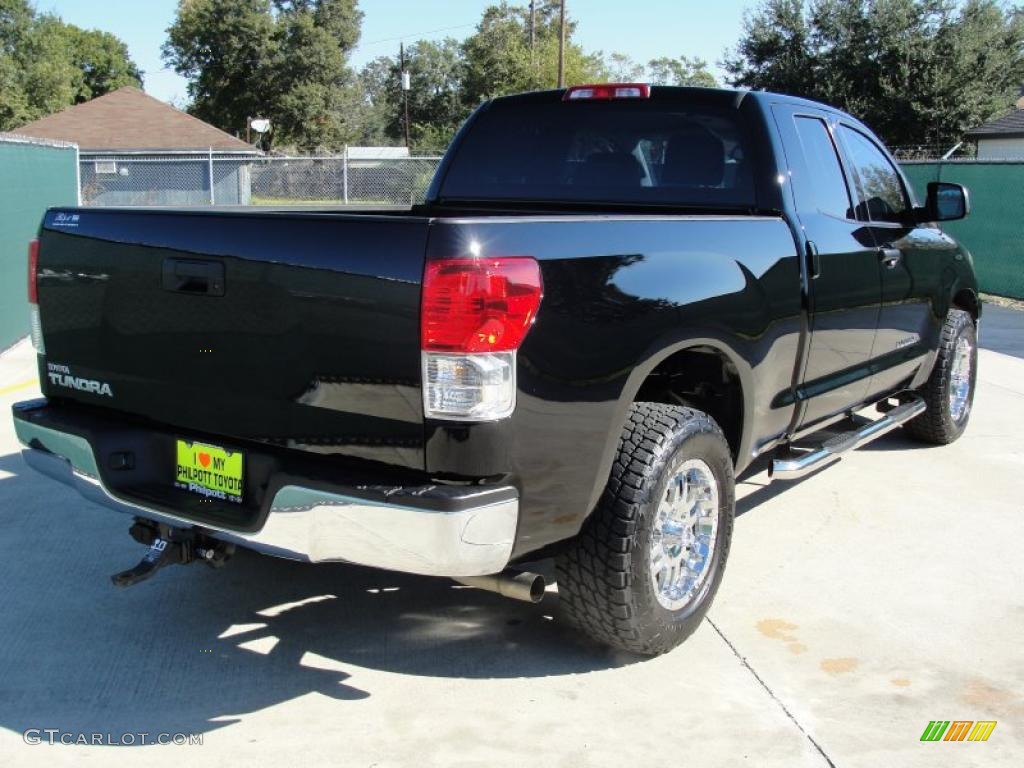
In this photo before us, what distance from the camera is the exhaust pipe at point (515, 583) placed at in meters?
3.26

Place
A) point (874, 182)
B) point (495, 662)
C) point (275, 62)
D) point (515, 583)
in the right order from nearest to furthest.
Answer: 1. point (515, 583)
2. point (495, 662)
3. point (874, 182)
4. point (275, 62)

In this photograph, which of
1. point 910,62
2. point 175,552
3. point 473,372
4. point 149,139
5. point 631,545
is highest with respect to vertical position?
point 910,62

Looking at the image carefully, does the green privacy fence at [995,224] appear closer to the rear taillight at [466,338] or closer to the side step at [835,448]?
the side step at [835,448]

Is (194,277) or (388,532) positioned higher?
(194,277)

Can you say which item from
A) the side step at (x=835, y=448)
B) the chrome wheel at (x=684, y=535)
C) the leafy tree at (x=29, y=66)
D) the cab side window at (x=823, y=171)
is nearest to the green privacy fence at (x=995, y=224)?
the side step at (x=835, y=448)

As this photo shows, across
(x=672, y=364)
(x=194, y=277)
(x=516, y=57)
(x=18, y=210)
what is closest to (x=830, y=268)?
(x=672, y=364)

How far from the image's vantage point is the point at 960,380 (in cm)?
686

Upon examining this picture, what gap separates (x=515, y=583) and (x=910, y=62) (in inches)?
1592

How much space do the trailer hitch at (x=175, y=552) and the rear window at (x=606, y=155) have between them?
2339mm

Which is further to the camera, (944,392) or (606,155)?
(944,392)

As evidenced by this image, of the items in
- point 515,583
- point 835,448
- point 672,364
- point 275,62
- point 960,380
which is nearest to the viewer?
point 515,583

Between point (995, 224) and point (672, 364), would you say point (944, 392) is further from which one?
point (995, 224)

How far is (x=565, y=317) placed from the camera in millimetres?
3074

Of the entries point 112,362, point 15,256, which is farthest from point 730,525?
point 15,256
